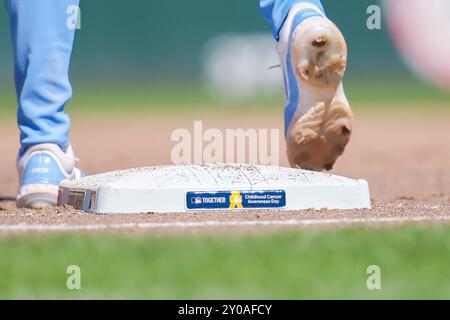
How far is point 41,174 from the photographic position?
157 inches

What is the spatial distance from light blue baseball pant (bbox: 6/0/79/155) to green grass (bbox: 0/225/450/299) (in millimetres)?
1110

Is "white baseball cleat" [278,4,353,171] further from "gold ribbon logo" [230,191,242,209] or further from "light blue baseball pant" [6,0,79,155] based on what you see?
"light blue baseball pant" [6,0,79,155]

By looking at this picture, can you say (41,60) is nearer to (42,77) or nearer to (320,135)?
(42,77)

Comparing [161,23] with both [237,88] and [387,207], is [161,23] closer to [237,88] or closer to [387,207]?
[237,88]

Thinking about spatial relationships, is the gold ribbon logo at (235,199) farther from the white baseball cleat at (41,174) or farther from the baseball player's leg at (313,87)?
the white baseball cleat at (41,174)

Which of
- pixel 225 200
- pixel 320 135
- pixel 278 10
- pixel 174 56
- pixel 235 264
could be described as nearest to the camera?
pixel 235 264

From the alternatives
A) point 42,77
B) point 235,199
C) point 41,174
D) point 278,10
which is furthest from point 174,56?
point 235,199

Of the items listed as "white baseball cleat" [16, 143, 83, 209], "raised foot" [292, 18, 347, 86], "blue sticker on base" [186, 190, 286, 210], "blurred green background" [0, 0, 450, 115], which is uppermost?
"blurred green background" [0, 0, 450, 115]

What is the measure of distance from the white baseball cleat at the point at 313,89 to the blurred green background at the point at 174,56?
28.4ft

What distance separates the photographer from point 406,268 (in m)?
2.62

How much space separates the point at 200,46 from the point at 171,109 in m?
0.82

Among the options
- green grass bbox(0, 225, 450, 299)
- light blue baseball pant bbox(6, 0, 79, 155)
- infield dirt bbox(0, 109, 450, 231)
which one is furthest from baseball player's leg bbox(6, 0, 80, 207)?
green grass bbox(0, 225, 450, 299)

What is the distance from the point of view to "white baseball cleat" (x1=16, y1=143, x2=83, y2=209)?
3939mm

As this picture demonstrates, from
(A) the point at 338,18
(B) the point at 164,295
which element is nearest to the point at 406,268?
(B) the point at 164,295
